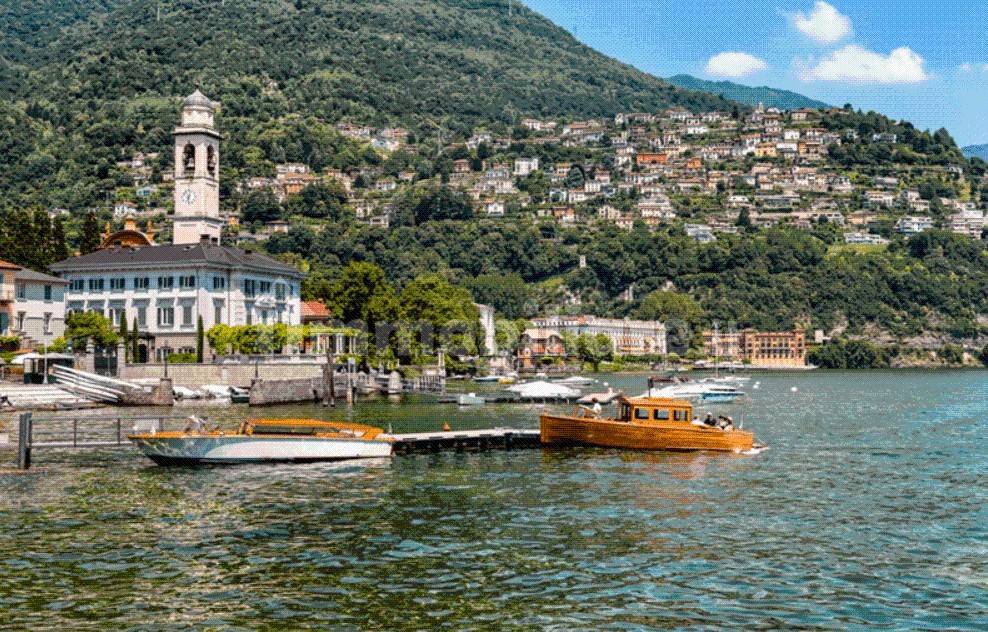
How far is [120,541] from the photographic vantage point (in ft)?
110

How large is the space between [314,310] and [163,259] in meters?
32.9

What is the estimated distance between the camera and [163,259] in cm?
11425

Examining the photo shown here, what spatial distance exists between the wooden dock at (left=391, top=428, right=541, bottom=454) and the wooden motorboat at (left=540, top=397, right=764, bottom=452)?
1116 millimetres

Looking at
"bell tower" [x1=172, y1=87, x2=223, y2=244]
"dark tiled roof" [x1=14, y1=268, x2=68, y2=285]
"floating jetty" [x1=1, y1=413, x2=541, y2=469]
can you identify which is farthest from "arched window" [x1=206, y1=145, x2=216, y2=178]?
"floating jetty" [x1=1, y1=413, x2=541, y2=469]

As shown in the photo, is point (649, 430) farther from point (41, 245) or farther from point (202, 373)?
point (41, 245)

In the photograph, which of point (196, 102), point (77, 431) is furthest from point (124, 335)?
point (77, 431)

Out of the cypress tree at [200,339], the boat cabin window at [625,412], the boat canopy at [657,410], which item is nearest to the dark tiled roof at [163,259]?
the cypress tree at [200,339]

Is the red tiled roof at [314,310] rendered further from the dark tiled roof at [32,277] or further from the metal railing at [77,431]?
the metal railing at [77,431]

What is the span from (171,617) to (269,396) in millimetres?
69828

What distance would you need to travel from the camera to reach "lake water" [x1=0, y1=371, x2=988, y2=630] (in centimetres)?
2611

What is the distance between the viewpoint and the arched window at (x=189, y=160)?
445ft

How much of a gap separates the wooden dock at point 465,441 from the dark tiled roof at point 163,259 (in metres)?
59.3

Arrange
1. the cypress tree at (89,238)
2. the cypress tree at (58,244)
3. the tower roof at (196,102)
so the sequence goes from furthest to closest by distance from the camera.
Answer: the cypress tree at (89,238) < the tower roof at (196,102) < the cypress tree at (58,244)

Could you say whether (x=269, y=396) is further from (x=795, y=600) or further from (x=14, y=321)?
(x=795, y=600)
